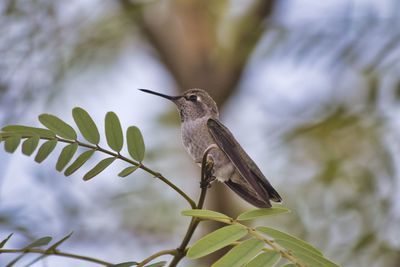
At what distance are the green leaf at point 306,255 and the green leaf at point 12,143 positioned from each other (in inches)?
30.7

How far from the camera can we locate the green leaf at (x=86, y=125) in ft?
6.83

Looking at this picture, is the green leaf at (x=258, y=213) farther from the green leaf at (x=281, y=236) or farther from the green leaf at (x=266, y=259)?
the green leaf at (x=266, y=259)

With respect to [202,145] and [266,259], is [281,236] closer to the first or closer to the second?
[266,259]

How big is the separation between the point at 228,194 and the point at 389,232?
243cm

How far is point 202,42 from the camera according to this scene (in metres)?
7.69

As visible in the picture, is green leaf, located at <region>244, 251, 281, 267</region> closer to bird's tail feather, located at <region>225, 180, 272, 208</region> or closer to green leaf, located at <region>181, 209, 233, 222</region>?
green leaf, located at <region>181, 209, 233, 222</region>

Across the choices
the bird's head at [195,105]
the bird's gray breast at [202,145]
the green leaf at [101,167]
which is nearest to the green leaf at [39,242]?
the green leaf at [101,167]

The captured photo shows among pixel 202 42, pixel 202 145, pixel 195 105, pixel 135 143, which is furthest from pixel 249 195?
pixel 202 42

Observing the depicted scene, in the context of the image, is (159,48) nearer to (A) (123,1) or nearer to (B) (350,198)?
(A) (123,1)

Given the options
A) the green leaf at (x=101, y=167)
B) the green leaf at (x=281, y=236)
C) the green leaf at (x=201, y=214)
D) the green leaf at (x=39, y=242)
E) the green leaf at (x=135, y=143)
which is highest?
the green leaf at (x=135, y=143)

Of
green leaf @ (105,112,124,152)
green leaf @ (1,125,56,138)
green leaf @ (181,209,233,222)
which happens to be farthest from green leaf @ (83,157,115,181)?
green leaf @ (181,209,233,222)

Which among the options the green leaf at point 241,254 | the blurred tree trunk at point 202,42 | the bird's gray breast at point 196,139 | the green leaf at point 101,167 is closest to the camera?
the green leaf at point 241,254

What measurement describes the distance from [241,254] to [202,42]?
19.9ft

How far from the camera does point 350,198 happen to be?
4.55m
